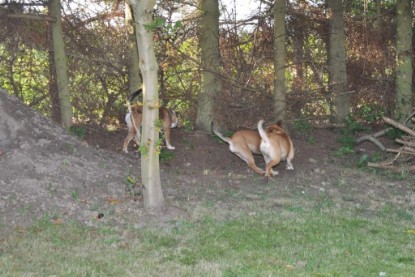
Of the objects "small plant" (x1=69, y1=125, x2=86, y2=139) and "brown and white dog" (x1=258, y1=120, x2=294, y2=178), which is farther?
"small plant" (x1=69, y1=125, x2=86, y2=139)

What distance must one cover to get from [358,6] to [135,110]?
6.80 metres

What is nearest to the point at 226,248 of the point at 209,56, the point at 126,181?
the point at 126,181

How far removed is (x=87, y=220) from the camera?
7434mm

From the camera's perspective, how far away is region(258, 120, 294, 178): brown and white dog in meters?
10.6

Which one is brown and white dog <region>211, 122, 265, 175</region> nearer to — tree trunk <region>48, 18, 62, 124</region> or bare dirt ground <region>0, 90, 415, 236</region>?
bare dirt ground <region>0, 90, 415, 236</region>

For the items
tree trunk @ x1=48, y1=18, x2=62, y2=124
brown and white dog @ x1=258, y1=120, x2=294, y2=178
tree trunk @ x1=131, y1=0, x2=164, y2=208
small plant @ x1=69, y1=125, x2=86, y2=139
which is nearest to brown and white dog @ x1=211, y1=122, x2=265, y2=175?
brown and white dog @ x1=258, y1=120, x2=294, y2=178

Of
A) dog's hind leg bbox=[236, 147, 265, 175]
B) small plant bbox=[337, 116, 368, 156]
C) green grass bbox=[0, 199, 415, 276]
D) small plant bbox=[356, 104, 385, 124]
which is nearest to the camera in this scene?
green grass bbox=[0, 199, 415, 276]

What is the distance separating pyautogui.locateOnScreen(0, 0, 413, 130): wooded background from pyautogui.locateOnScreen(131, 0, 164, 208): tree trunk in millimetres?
4959

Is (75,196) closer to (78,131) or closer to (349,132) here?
(78,131)

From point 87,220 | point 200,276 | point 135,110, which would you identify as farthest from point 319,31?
point 200,276

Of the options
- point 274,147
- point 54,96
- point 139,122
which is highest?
point 54,96

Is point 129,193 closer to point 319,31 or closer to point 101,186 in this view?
point 101,186

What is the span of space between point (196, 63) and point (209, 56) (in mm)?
332

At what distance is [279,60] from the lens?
1315cm
